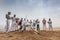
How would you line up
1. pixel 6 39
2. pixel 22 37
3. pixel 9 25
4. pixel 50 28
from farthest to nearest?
pixel 50 28 → pixel 9 25 → pixel 22 37 → pixel 6 39

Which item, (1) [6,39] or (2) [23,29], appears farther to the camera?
(2) [23,29]

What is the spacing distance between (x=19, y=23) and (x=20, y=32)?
202 centimetres

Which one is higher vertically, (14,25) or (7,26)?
(14,25)

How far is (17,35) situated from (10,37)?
1.08 metres

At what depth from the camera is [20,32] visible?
19688mm

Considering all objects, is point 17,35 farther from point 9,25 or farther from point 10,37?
point 9,25

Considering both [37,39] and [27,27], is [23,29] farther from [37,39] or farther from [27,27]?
[37,39]

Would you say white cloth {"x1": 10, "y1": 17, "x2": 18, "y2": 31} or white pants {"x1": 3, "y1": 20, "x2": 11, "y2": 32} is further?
white cloth {"x1": 10, "y1": 17, "x2": 18, "y2": 31}

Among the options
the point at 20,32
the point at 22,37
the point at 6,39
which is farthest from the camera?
the point at 20,32

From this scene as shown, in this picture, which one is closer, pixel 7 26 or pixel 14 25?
pixel 7 26

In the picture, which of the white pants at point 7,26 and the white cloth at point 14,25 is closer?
the white pants at point 7,26

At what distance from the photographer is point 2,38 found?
17109 mm

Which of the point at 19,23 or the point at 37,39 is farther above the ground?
the point at 19,23

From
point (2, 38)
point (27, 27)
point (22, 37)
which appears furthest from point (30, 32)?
point (2, 38)
